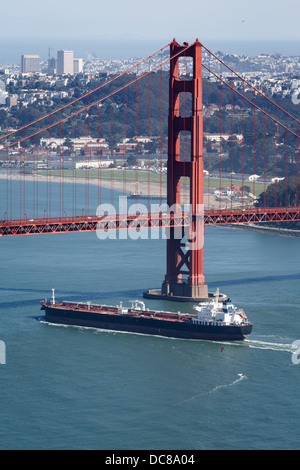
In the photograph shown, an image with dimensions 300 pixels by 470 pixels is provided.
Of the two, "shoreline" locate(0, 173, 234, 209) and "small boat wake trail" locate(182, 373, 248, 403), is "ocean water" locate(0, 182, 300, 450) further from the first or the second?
"shoreline" locate(0, 173, 234, 209)

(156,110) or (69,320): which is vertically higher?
(156,110)

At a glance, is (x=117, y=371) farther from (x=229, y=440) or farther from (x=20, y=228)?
(x=20, y=228)

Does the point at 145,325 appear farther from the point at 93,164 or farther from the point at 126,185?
the point at 93,164

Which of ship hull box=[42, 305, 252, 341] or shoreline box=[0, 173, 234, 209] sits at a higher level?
shoreline box=[0, 173, 234, 209]

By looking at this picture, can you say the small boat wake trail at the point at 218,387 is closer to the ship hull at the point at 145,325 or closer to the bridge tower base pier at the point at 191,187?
the ship hull at the point at 145,325

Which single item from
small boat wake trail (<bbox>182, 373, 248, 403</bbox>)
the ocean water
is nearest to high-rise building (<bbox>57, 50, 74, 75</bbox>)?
the ocean water

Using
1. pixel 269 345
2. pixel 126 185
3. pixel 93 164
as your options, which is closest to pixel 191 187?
pixel 269 345

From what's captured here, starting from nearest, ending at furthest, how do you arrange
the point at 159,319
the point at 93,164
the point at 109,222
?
the point at 159,319 → the point at 109,222 → the point at 93,164
